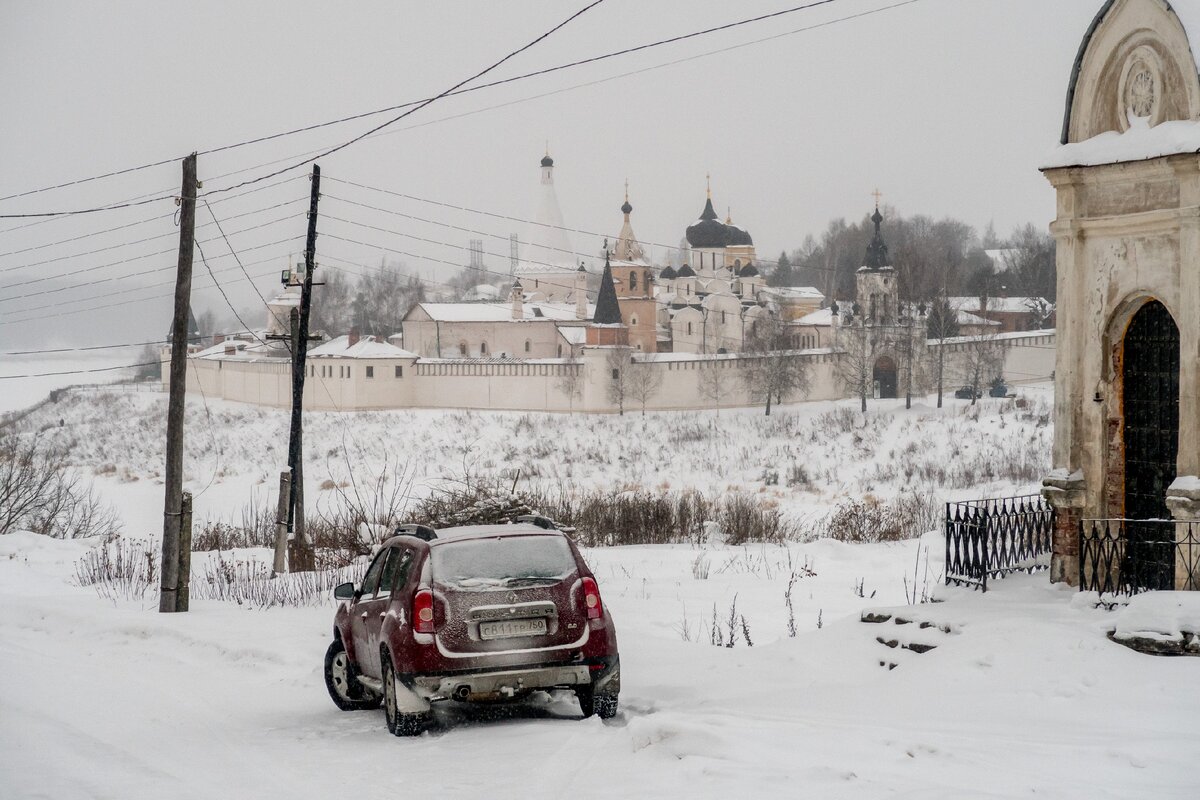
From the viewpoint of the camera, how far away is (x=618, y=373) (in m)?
65.9

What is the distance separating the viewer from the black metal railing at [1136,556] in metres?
9.03

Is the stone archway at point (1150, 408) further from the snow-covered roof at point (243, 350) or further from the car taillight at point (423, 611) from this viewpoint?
the snow-covered roof at point (243, 350)

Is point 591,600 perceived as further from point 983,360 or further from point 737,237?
point 737,237

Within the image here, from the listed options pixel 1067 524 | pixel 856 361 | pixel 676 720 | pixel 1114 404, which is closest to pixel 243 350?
pixel 856 361

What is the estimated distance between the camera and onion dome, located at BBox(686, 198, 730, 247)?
91500mm

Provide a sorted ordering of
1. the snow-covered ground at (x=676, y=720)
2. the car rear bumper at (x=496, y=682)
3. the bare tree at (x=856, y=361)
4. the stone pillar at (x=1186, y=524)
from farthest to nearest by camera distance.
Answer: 1. the bare tree at (x=856, y=361)
2. the stone pillar at (x=1186, y=524)
3. the car rear bumper at (x=496, y=682)
4. the snow-covered ground at (x=676, y=720)

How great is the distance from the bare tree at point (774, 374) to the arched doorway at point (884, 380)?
391 cm

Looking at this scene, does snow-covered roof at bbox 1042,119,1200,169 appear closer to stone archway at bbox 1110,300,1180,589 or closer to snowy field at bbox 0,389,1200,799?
stone archway at bbox 1110,300,1180,589

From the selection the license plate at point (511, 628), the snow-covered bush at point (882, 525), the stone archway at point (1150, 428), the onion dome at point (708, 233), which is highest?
the onion dome at point (708, 233)

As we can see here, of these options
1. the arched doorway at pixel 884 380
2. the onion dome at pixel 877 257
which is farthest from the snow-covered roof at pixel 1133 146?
the onion dome at pixel 877 257

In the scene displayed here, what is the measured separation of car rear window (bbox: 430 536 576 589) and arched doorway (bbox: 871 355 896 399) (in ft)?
198

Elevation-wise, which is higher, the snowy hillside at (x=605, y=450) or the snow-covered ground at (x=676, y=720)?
the snowy hillside at (x=605, y=450)

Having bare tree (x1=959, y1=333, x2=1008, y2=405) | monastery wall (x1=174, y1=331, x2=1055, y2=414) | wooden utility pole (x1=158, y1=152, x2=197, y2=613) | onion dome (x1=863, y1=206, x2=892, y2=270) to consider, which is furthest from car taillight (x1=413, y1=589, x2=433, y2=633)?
onion dome (x1=863, y1=206, x2=892, y2=270)

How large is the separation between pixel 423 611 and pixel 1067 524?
6315mm
